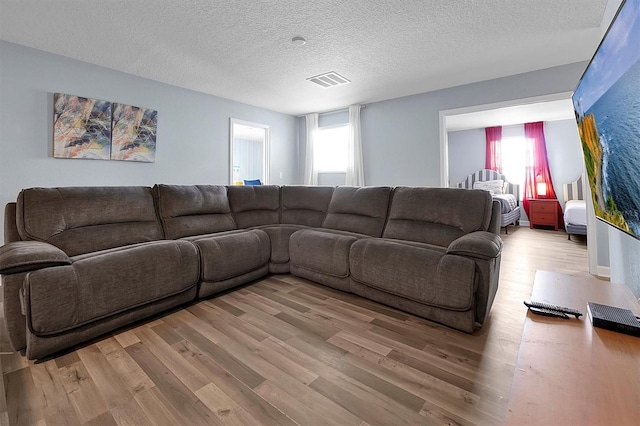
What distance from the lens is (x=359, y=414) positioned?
4.03ft

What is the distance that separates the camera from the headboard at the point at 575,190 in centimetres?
591

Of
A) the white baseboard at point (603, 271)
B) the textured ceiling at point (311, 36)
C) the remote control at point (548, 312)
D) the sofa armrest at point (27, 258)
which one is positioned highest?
the textured ceiling at point (311, 36)

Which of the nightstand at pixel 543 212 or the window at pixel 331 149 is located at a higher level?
the window at pixel 331 149

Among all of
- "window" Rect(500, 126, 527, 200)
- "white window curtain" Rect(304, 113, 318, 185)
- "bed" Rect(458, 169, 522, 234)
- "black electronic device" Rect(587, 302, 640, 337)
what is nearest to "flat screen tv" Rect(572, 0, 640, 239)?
"black electronic device" Rect(587, 302, 640, 337)

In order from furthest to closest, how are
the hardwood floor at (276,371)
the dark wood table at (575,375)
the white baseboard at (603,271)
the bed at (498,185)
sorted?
the bed at (498,185) → the white baseboard at (603,271) → the hardwood floor at (276,371) → the dark wood table at (575,375)

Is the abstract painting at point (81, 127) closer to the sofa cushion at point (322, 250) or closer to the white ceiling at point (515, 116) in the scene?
the sofa cushion at point (322, 250)

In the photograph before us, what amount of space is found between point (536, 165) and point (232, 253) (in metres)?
7.30

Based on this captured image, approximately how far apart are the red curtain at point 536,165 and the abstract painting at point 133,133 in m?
7.85

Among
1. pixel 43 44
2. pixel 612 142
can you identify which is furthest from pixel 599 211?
pixel 43 44

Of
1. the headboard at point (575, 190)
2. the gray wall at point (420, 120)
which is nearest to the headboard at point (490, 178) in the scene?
the headboard at point (575, 190)

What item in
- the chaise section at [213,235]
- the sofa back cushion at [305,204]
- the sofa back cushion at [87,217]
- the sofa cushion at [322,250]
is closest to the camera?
the sofa back cushion at [87,217]

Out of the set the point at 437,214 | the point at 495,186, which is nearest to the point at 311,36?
the point at 437,214

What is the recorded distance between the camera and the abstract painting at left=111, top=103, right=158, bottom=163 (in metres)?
3.63

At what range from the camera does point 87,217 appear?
2.22 meters
